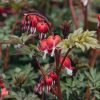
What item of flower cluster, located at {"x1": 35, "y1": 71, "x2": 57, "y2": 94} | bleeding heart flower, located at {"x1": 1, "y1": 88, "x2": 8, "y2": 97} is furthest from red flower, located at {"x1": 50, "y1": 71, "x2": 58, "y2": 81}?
bleeding heart flower, located at {"x1": 1, "y1": 88, "x2": 8, "y2": 97}

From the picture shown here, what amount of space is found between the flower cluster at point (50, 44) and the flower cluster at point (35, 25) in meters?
0.05

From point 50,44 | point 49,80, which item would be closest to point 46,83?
point 49,80

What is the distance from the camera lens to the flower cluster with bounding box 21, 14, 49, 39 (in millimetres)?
1374

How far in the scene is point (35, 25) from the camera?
4.64 feet

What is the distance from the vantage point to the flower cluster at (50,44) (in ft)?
4.29

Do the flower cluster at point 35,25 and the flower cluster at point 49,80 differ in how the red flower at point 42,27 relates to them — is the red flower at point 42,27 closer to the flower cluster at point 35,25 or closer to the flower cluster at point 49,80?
the flower cluster at point 35,25

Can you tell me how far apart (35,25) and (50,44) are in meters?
0.14

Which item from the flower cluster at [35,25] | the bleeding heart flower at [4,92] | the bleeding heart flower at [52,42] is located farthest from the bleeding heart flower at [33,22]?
the bleeding heart flower at [4,92]

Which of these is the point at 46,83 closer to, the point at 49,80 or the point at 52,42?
the point at 49,80

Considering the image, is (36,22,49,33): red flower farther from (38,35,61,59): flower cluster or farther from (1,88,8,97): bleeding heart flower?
(1,88,8,97): bleeding heart flower

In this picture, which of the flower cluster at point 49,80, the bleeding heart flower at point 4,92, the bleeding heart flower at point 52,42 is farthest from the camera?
the bleeding heart flower at point 4,92

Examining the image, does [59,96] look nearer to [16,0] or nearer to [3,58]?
[3,58]

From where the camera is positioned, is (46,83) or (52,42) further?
(46,83)

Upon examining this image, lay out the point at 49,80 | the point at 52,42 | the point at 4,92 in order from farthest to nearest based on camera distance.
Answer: the point at 4,92 < the point at 49,80 < the point at 52,42
